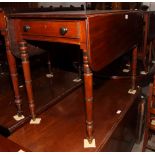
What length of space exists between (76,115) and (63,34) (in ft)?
2.29

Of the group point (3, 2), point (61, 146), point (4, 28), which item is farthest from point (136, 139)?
point (3, 2)

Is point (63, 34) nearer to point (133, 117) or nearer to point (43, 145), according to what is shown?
point (43, 145)

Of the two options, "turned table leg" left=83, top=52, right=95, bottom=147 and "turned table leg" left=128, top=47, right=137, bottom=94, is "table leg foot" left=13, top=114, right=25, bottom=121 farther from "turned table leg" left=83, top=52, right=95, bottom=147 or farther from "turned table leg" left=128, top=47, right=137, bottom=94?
"turned table leg" left=128, top=47, right=137, bottom=94

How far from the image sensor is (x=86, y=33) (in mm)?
946

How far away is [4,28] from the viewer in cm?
123

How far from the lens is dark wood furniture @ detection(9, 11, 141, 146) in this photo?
972 mm

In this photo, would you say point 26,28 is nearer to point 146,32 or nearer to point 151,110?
point 151,110

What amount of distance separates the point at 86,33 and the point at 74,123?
0.71 m

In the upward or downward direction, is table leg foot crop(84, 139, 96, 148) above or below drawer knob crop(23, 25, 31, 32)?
below

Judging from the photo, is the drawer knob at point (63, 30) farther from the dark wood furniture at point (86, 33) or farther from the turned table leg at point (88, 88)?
the turned table leg at point (88, 88)

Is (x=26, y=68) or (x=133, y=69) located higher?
(x=26, y=68)

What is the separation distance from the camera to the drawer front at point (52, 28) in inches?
39.4

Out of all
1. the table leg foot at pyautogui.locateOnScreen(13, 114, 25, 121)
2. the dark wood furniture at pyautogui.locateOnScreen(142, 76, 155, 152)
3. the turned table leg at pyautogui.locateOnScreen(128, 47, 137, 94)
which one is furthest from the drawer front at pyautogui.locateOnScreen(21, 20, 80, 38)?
the turned table leg at pyautogui.locateOnScreen(128, 47, 137, 94)

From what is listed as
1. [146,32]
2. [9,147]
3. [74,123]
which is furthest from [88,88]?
[146,32]
